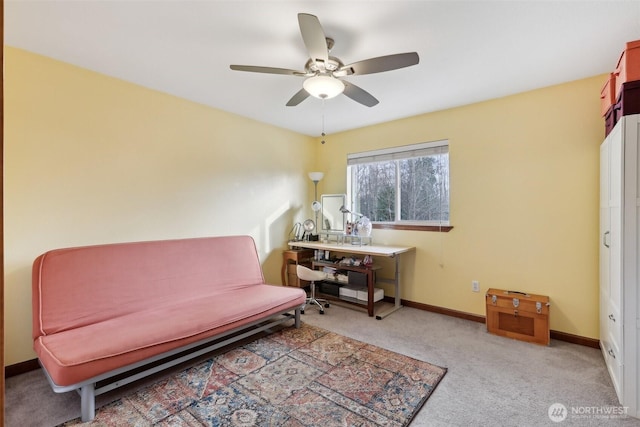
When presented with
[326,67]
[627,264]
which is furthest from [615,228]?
[326,67]

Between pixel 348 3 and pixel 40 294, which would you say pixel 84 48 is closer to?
pixel 40 294

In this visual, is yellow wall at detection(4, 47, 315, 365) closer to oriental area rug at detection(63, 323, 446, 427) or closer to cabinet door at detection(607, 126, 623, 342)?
oriental area rug at detection(63, 323, 446, 427)

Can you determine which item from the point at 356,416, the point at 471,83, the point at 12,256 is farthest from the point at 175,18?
the point at 356,416

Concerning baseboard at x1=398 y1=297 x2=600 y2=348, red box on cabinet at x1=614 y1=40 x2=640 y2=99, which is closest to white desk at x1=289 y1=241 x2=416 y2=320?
baseboard at x1=398 y1=297 x2=600 y2=348

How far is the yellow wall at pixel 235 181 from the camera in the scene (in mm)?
2359

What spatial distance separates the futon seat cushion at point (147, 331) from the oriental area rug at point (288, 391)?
288mm

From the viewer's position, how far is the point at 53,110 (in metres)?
2.44

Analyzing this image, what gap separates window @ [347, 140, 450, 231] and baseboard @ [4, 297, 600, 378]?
1002 mm

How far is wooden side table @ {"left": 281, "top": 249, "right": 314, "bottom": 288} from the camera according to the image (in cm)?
419

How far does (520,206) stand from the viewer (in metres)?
3.06

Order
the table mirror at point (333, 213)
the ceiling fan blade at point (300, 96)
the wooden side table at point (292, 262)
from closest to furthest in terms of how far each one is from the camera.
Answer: the ceiling fan blade at point (300, 96)
the wooden side table at point (292, 262)
the table mirror at point (333, 213)

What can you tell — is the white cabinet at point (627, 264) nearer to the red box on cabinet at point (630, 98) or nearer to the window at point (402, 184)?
the red box on cabinet at point (630, 98)

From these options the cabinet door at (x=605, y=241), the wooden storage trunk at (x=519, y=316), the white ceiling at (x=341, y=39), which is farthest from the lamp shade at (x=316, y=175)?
the cabinet door at (x=605, y=241)

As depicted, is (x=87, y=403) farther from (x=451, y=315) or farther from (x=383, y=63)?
(x=451, y=315)
